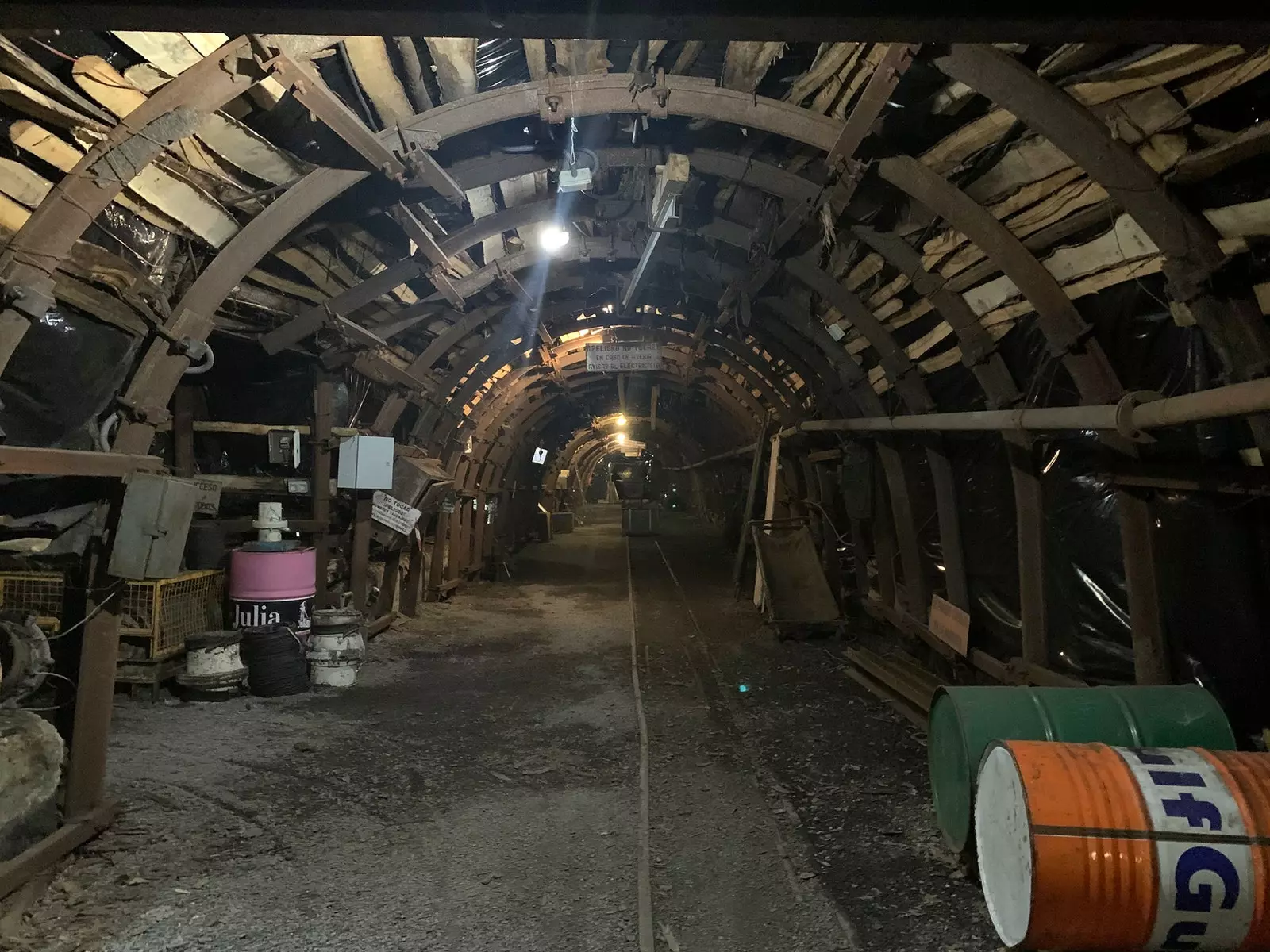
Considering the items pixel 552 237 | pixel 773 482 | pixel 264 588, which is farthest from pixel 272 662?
pixel 773 482

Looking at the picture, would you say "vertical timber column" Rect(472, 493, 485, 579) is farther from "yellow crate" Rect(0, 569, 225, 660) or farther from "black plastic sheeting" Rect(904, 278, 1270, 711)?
"black plastic sheeting" Rect(904, 278, 1270, 711)

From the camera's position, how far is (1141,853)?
2.29m

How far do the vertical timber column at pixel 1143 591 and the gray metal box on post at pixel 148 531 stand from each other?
4.80m

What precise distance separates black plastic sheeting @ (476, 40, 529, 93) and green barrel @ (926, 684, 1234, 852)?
4.22 meters

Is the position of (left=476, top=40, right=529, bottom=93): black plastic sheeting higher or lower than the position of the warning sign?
higher

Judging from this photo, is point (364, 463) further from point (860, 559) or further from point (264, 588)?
point (860, 559)

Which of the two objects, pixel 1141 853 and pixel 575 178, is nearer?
pixel 1141 853

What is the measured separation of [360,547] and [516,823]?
14.8 ft

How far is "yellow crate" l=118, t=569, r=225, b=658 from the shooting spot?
534 centimetres

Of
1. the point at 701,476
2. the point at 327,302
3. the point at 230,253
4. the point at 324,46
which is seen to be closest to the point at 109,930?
the point at 230,253

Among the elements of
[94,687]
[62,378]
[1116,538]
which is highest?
[62,378]

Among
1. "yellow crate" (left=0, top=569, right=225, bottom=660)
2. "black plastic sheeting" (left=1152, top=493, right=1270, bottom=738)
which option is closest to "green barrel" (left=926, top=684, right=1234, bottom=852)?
"black plastic sheeting" (left=1152, top=493, right=1270, bottom=738)

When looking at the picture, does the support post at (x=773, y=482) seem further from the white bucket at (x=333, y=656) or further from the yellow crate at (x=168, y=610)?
the yellow crate at (x=168, y=610)

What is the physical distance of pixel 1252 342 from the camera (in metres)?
2.87
